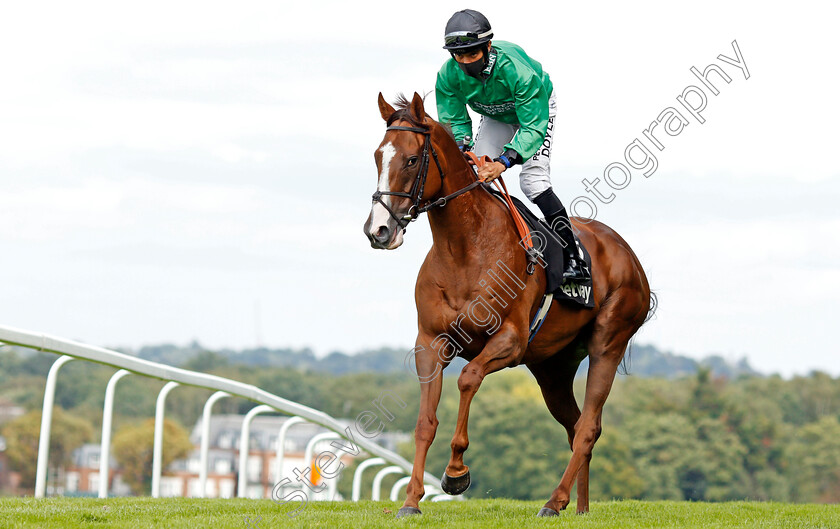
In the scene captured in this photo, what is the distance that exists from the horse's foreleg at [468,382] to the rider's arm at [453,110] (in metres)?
1.45

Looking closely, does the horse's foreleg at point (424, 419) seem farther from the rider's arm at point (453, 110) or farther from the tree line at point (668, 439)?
the tree line at point (668, 439)

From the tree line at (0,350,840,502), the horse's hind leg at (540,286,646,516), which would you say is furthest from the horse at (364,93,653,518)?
the tree line at (0,350,840,502)

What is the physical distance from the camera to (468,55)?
597cm

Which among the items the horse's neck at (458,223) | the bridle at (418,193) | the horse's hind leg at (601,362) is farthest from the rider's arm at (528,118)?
the horse's hind leg at (601,362)

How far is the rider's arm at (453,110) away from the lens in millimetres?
6387

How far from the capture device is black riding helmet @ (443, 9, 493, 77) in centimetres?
586

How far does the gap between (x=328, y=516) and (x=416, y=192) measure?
1853 mm

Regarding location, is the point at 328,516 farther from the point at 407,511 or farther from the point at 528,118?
the point at 528,118

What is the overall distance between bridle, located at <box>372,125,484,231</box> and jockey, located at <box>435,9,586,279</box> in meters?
0.42

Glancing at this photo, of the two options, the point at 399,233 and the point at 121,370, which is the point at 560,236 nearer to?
the point at 399,233

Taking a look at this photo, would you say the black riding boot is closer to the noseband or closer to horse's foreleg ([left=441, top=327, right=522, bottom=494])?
horse's foreleg ([left=441, top=327, right=522, bottom=494])

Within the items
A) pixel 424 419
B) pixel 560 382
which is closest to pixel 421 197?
pixel 424 419

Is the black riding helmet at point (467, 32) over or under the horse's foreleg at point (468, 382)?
over

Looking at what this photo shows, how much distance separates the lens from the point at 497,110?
21.3ft
